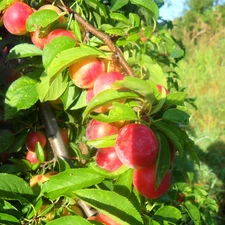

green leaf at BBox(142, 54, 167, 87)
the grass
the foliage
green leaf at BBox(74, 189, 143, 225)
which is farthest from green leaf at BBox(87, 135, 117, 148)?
the grass

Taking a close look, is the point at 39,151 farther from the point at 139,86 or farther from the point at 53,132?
the point at 139,86

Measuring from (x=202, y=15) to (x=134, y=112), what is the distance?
24.2ft

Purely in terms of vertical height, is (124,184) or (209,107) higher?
(124,184)

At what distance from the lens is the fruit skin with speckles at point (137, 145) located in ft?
2.04

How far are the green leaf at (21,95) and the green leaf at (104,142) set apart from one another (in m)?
0.24

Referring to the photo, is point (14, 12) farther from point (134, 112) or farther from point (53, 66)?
point (134, 112)

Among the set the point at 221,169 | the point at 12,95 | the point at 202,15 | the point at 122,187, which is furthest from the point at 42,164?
the point at 202,15

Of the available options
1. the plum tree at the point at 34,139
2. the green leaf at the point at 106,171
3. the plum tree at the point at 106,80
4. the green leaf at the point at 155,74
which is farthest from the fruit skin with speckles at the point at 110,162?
the plum tree at the point at 34,139

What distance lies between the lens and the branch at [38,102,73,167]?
95cm

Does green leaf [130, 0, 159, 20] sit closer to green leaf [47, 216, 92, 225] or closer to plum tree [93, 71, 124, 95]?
plum tree [93, 71, 124, 95]

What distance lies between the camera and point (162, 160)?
65 cm

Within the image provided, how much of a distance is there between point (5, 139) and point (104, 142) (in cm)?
38

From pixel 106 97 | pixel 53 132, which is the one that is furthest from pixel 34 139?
pixel 106 97

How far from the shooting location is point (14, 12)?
83cm
